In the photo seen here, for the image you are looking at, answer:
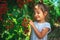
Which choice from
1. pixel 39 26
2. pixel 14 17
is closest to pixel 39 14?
pixel 39 26

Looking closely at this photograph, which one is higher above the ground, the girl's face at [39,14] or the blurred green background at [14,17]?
the girl's face at [39,14]

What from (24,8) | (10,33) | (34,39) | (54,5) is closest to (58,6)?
(54,5)

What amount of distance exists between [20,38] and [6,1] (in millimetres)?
734

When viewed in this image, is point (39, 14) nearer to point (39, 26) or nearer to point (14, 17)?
point (39, 26)

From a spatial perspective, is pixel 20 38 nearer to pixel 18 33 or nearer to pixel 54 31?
pixel 18 33

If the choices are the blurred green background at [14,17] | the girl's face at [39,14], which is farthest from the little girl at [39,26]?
the blurred green background at [14,17]

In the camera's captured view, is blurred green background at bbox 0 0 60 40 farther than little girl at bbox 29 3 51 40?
→ Yes

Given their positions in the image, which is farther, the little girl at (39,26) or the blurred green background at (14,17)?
the blurred green background at (14,17)

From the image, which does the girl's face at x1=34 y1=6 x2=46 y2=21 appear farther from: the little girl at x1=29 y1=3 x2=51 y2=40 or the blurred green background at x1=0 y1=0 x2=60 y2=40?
the blurred green background at x1=0 y1=0 x2=60 y2=40

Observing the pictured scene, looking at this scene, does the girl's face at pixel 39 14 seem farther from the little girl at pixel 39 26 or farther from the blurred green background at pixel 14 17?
the blurred green background at pixel 14 17

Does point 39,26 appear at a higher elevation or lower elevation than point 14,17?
higher

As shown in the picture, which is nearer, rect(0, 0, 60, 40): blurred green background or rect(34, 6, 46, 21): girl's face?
rect(34, 6, 46, 21): girl's face

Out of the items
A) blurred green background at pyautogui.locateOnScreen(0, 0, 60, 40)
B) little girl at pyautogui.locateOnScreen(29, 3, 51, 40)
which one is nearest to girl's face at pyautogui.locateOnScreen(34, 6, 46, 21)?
little girl at pyautogui.locateOnScreen(29, 3, 51, 40)

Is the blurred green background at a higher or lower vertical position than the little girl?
lower
